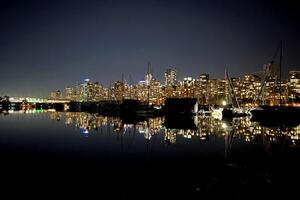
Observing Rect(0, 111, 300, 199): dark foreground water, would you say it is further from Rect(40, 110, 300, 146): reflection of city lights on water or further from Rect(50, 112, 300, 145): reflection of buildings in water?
Rect(40, 110, 300, 146): reflection of city lights on water

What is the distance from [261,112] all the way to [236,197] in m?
71.8

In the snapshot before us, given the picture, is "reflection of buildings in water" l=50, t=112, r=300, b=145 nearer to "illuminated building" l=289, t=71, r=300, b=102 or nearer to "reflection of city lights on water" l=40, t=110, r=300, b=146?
"reflection of city lights on water" l=40, t=110, r=300, b=146

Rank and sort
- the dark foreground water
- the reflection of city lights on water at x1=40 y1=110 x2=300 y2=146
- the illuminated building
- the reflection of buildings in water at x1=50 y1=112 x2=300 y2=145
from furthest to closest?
1. the illuminated building
2. the reflection of city lights on water at x1=40 y1=110 x2=300 y2=146
3. the reflection of buildings in water at x1=50 y1=112 x2=300 y2=145
4. the dark foreground water

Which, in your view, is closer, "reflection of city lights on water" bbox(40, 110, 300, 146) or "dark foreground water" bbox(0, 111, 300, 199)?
"dark foreground water" bbox(0, 111, 300, 199)

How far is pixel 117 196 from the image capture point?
12266mm

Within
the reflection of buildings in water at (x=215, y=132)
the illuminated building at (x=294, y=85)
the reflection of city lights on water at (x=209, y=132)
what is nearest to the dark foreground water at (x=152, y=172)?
the reflection of buildings in water at (x=215, y=132)

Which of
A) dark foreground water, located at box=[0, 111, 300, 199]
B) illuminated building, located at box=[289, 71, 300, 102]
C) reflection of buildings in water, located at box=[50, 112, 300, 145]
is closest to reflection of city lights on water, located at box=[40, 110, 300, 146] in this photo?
reflection of buildings in water, located at box=[50, 112, 300, 145]

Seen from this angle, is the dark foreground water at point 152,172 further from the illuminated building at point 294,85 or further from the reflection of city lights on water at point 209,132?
the illuminated building at point 294,85

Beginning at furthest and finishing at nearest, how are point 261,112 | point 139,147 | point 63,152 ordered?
point 261,112
point 139,147
point 63,152

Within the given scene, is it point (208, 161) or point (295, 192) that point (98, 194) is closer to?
point (295, 192)

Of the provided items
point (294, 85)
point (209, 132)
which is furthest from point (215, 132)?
point (294, 85)

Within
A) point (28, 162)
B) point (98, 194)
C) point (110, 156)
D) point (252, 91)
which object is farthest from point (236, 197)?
point (252, 91)

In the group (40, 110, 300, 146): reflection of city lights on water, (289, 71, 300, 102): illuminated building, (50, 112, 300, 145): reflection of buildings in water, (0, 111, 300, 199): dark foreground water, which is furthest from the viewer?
(289, 71, 300, 102): illuminated building

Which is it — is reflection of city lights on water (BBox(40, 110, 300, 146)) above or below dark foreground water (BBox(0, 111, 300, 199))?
above
